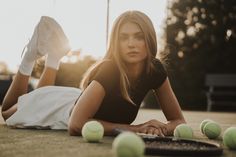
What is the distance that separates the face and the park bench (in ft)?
51.3

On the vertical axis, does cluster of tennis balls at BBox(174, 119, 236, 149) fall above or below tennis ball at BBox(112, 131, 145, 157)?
below

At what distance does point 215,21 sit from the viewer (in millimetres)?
25828

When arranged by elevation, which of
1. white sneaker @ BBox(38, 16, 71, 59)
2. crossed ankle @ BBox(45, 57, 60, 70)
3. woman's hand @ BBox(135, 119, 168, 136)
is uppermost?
white sneaker @ BBox(38, 16, 71, 59)

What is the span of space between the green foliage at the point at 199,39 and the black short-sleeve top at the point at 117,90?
698 inches

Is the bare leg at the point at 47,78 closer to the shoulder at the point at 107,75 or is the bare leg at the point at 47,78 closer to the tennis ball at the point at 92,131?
the shoulder at the point at 107,75

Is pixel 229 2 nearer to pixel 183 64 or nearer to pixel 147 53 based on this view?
pixel 183 64

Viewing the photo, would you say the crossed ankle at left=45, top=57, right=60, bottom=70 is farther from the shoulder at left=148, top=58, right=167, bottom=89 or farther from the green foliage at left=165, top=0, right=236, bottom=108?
the green foliage at left=165, top=0, right=236, bottom=108

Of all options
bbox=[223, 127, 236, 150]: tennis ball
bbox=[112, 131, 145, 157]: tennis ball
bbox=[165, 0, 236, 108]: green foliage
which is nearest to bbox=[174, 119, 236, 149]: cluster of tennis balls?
bbox=[223, 127, 236, 150]: tennis ball

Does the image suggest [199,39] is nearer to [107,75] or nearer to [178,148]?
[107,75]

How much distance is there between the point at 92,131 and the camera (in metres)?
3.53

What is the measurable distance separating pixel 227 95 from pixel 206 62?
372 cm

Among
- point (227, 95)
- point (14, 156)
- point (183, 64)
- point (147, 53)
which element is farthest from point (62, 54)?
point (183, 64)

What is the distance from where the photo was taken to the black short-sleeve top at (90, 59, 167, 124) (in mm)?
3891

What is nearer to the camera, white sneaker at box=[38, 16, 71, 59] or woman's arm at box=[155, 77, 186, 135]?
woman's arm at box=[155, 77, 186, 135]
